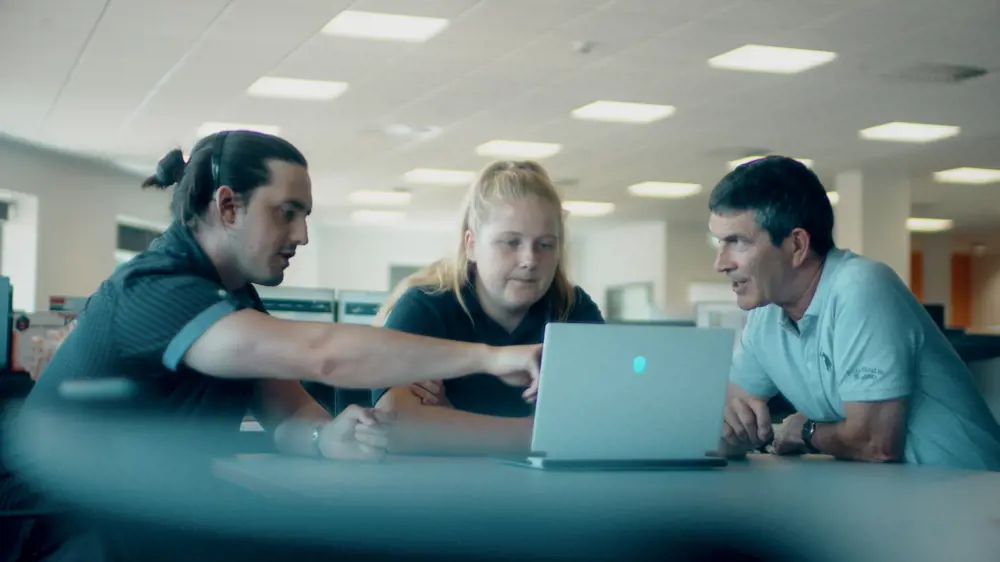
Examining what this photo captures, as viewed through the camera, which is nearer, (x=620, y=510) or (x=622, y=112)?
(x=620, y=510)

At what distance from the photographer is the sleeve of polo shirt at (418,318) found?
7.76ft

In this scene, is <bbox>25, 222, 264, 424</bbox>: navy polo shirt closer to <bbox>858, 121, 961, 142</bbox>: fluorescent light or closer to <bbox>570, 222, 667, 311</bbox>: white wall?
<bbox>858, 121, 961, 142</bbox>: fluorescent light

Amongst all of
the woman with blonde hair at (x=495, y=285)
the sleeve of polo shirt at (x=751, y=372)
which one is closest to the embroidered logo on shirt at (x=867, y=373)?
the sleeve of polo shirt at (x=751, y=372)

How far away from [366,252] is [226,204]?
1804cm

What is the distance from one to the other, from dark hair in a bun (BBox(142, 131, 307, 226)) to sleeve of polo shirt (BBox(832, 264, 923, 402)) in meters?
1.15

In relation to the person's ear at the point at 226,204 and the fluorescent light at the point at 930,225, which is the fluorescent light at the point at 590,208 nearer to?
the fluorescent light at the point at 930,225

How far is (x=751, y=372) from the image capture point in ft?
8.64

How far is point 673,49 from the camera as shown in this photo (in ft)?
24.3

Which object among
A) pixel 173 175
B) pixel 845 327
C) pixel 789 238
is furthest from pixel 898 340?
pixel 173 175

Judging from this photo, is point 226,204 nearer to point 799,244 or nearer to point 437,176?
point 799,244

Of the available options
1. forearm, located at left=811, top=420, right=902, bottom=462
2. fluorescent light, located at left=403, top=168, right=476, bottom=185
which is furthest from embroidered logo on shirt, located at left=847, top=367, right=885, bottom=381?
fluorescent light, located at left=403, top=168, right=476, bottom=185

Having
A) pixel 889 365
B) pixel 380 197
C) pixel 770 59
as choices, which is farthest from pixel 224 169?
pixel 380 197

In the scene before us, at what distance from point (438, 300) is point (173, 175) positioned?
664mm

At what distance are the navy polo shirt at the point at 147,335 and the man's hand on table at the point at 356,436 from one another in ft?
0.69
